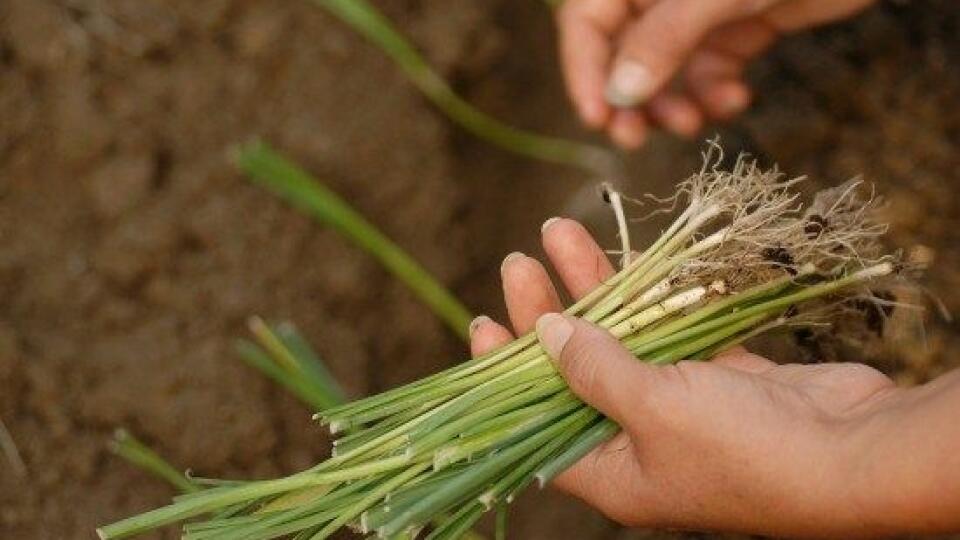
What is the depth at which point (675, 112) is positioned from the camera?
178 cm

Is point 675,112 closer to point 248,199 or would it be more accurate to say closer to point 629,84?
point 629,84

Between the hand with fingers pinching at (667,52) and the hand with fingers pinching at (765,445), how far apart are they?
1.55 ft

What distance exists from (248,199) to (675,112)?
67 cm

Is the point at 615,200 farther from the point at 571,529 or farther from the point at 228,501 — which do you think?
the point at 571,529

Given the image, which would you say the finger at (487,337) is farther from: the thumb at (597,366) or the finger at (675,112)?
the finger at (675,112)

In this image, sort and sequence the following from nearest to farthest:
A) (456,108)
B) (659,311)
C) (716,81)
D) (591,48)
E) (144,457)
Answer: (659,311) < (144,457) < (591,48) < (716,81) < (456,108)

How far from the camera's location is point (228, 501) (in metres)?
1.21

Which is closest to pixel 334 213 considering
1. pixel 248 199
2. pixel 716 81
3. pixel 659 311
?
pixel 248 199

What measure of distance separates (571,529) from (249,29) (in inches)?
37.3

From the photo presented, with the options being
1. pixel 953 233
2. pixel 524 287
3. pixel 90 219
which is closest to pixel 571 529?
pixel 524 287

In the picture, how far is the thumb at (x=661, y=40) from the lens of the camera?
5.05ft

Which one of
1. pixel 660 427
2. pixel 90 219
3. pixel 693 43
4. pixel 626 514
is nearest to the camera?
pixel 660 427

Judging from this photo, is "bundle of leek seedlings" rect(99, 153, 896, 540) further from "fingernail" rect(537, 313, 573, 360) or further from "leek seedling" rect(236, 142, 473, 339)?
"leek seedling" rect(236, 142, 473, 339)

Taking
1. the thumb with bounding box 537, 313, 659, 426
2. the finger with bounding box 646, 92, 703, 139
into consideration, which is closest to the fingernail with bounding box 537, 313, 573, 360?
the thumb with bounding box 537, 313, 659, 426
